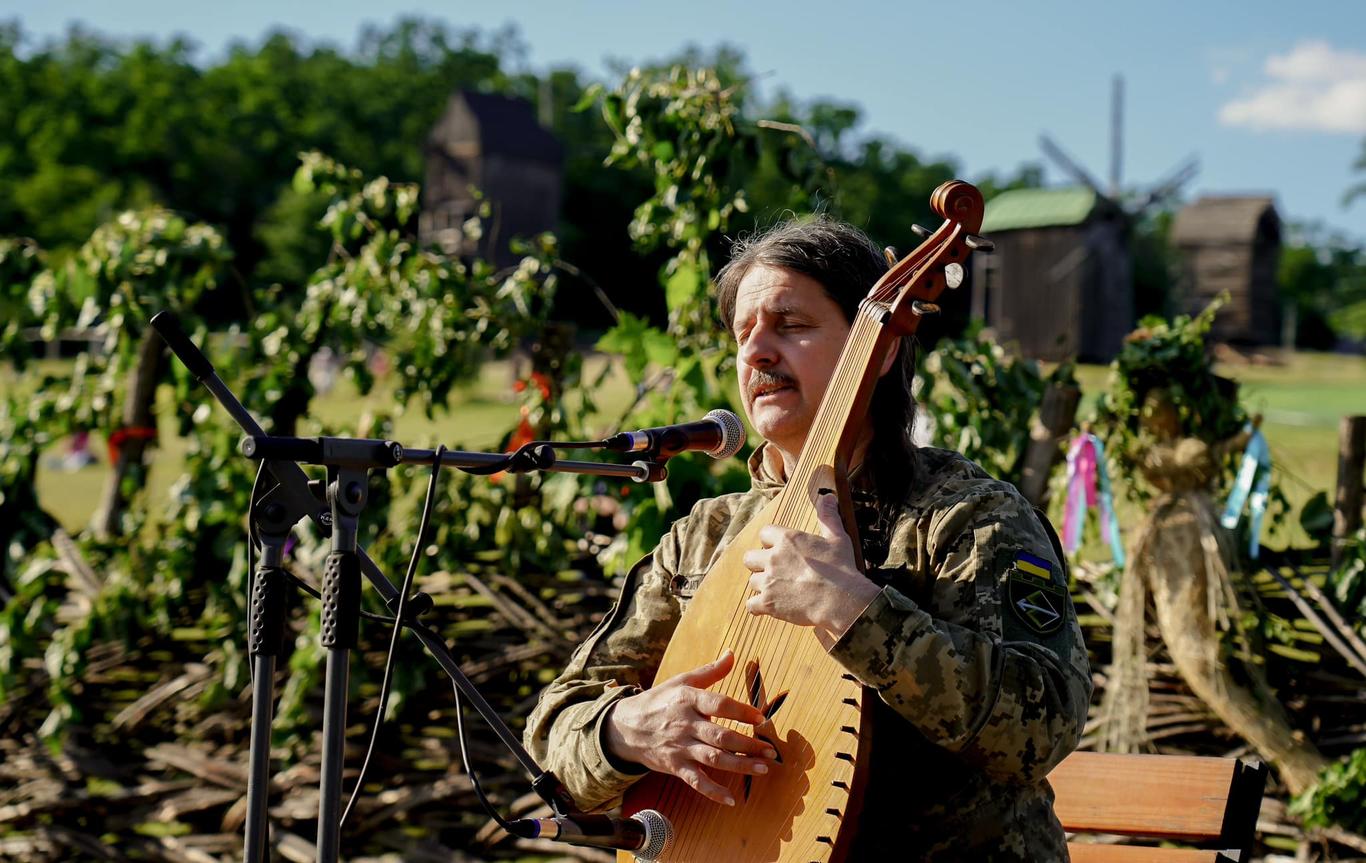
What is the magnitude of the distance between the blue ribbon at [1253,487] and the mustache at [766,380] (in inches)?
88.5

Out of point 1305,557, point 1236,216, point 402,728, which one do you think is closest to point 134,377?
point 402,728

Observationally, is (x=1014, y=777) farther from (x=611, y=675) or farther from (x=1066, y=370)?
(x=1066, y=370)

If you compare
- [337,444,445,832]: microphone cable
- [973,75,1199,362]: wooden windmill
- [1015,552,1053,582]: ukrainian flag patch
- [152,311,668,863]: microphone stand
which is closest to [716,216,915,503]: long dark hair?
[1015,552,1053,582]: ukrainian flag patch

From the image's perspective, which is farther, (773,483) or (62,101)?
(62,101)

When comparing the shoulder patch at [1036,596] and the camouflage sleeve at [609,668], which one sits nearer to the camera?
the shoulder patch at [1036,596]

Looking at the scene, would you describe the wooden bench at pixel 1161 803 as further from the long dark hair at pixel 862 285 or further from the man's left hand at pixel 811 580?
the man's left hand at pixel 811 580

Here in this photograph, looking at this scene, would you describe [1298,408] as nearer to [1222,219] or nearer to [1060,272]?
[1060,272]

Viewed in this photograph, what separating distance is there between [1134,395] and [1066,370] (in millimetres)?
230

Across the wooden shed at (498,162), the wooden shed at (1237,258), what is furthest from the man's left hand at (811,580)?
the wooden shed at (498,162)

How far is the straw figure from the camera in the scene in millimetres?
3803

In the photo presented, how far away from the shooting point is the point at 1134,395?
4.04m

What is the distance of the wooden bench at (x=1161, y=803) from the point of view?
2.43 meters

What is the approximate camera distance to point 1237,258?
32.5 meters

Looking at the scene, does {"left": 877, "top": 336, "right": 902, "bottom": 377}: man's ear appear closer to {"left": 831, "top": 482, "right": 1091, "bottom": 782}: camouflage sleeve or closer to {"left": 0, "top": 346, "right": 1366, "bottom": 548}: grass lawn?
{"left": 831, "top": 482, "right": 1091, "bottom": 782}: camouflage sleeve
